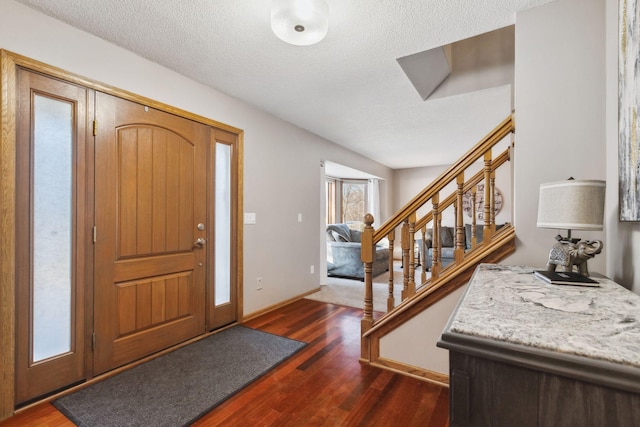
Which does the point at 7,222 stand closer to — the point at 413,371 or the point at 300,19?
the point at 300,19

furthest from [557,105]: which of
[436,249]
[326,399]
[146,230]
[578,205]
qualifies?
[146,230]

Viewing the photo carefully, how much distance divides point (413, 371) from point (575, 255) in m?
1.27

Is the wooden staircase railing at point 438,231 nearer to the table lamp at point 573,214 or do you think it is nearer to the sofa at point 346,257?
A: the table lamp at point 573,214

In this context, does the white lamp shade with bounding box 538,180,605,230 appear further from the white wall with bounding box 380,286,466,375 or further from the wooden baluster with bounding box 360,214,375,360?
the wooden baluster with bounding box 360,214,375,360

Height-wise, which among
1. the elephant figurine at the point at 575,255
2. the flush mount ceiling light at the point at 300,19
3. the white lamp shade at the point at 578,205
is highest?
the flush mount ceiling light at the point at 300,19

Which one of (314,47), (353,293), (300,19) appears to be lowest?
(353,293)

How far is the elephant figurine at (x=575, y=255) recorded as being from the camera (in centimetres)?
123

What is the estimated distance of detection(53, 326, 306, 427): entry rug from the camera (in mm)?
1634

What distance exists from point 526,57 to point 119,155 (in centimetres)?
278

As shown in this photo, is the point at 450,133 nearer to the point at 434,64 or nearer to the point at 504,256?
the point at 434,64

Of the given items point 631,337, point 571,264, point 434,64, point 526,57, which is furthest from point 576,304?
point 434,64

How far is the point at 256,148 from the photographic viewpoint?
3.26 meters

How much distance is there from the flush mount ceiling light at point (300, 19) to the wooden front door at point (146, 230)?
1.38 m

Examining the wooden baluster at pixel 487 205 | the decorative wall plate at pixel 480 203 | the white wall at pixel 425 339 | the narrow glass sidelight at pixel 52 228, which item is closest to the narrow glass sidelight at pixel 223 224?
the narrow glass sidelight at pixel 52 228
